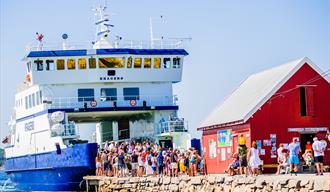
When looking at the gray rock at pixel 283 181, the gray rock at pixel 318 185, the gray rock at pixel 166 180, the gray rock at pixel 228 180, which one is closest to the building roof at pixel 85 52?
the gray rock at pixel 166 180

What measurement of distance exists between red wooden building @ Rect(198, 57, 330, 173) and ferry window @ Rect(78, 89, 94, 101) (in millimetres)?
12618

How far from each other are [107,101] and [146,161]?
8.42m

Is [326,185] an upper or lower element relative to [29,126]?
lower

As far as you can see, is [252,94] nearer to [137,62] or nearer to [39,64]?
[137,62]

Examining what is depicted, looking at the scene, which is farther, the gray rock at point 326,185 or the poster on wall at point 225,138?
the poster on wall at point 225,138

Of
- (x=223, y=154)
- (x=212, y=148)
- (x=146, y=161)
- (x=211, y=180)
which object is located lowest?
(x=211, y=180)

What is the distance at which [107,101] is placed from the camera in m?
40.3

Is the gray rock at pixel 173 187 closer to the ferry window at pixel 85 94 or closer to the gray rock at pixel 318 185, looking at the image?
the gray rock at pixel 318 185

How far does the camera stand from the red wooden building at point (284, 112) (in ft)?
89.0

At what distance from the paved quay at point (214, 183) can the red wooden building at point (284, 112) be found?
210 cm

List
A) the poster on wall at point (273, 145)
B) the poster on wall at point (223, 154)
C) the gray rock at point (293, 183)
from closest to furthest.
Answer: the gray rock at point (293, 183)
the poster on wall at point (273, 145)
the poster on wall at point (223, 154)

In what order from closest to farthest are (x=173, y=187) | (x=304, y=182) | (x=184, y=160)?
1. (x=304, y=182)
2. (x=173, y=187)
3. (x=184, y=160)

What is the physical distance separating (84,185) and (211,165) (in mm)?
7083

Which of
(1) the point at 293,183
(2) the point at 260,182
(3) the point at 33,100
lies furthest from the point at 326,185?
(3) the point at 33,100
